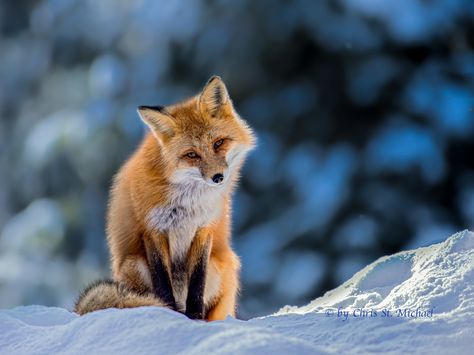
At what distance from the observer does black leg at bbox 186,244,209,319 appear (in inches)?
173

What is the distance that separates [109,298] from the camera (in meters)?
4.13

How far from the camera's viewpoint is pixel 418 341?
3129 millimetres

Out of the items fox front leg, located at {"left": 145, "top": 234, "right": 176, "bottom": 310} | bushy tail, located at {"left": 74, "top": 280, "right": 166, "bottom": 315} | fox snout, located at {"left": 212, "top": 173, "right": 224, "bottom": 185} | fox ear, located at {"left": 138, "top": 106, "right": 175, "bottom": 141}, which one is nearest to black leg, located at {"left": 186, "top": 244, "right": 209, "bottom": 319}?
fox front leg, located at {"left": 145, "top": 234, "right": 176, "bottom": 310}

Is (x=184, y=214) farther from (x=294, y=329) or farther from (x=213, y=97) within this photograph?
(x=294, y=329)

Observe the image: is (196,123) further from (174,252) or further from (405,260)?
(405,260)

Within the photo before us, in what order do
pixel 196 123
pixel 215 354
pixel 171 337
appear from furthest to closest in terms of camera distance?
pixel 196 123, pixel 171 337, pixel 215 354

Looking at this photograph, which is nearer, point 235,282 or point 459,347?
point 459,347

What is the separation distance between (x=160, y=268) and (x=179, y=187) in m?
0.54

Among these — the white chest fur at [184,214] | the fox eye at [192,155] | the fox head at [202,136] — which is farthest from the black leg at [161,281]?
the fox eye at [192,155]

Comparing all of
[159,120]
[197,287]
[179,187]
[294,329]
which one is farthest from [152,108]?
[294,329]

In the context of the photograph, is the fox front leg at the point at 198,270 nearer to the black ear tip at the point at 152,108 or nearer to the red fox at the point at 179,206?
the red fox at the point at 179,206

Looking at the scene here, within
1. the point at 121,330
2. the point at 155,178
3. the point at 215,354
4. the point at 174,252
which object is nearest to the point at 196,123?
the point at 155,178

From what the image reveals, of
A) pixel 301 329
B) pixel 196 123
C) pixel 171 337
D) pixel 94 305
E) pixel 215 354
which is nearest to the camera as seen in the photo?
pixel 215 354

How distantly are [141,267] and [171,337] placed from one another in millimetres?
1262
